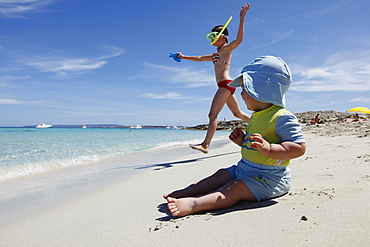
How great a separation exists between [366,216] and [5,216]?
91.3 inches

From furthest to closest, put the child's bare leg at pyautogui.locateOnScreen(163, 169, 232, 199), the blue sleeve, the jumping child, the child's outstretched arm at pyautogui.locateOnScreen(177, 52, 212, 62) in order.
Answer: the child's outstretched arm at pyautogui.locateOnScreen(177, 52, 212, 62)
the jumping child
the child's bare leg at pyautogui.locateOnScreen(163, 169, 232, 199)
the blue sleeve

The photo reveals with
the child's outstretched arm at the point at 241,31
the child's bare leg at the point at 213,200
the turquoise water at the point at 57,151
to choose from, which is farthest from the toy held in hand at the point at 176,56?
the child's bare leg at the point at 213,200

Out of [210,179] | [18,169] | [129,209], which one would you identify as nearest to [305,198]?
[210,179]

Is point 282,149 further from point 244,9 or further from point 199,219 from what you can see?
point 244,9

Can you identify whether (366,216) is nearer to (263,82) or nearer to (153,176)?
(263,82)

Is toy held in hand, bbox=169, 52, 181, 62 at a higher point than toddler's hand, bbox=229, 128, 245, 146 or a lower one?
higher

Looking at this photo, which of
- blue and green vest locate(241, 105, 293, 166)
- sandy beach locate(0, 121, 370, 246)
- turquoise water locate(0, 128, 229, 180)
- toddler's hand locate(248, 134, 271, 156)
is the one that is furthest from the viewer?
turquoise water locate(0, 128, 229, 180)

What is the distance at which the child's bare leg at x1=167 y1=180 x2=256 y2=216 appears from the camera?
170 centimetres

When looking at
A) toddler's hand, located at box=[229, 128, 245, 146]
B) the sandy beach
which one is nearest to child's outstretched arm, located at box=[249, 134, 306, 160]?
the sandy beach

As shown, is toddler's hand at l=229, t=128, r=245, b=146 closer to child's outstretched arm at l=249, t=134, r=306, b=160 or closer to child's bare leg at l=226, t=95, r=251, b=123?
child's outstretched arm at l=249, t=134, r=306, b=160

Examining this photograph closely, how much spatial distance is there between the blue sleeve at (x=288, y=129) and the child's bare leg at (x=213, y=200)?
0.42 metres

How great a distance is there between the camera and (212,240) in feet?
4.15

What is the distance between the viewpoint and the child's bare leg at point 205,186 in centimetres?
202

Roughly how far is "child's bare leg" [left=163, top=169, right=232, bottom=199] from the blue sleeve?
21.1 inches
